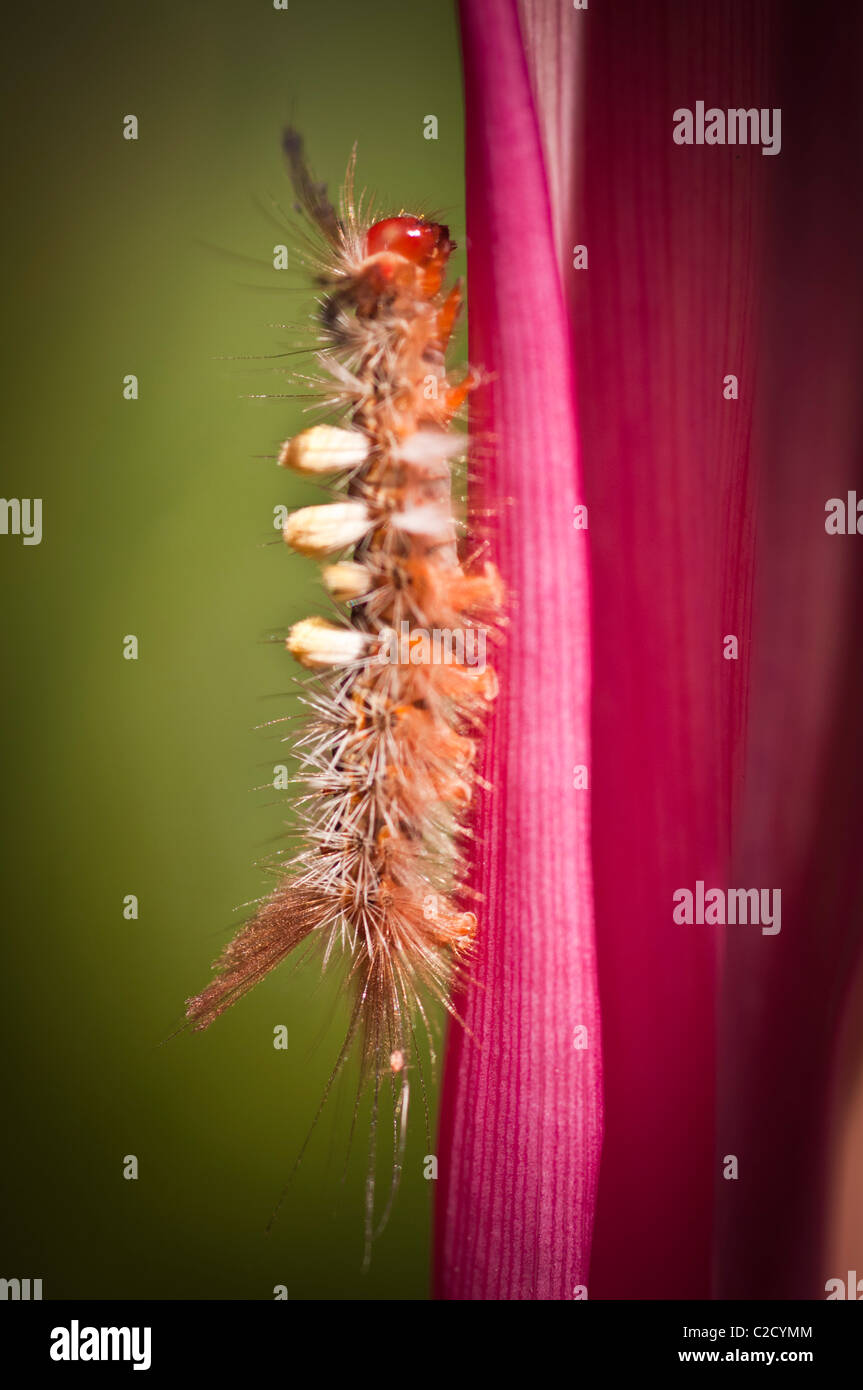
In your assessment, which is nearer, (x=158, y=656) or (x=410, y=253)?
(x=410, y=253)

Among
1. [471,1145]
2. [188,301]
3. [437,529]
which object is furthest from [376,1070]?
[188,301]

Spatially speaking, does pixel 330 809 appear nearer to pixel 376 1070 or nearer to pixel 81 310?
pixel 376 1070

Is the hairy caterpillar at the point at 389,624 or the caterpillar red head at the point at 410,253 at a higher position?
the caterpillar red head at the point at 410,253

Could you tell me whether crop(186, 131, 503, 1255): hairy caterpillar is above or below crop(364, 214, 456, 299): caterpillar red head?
below
